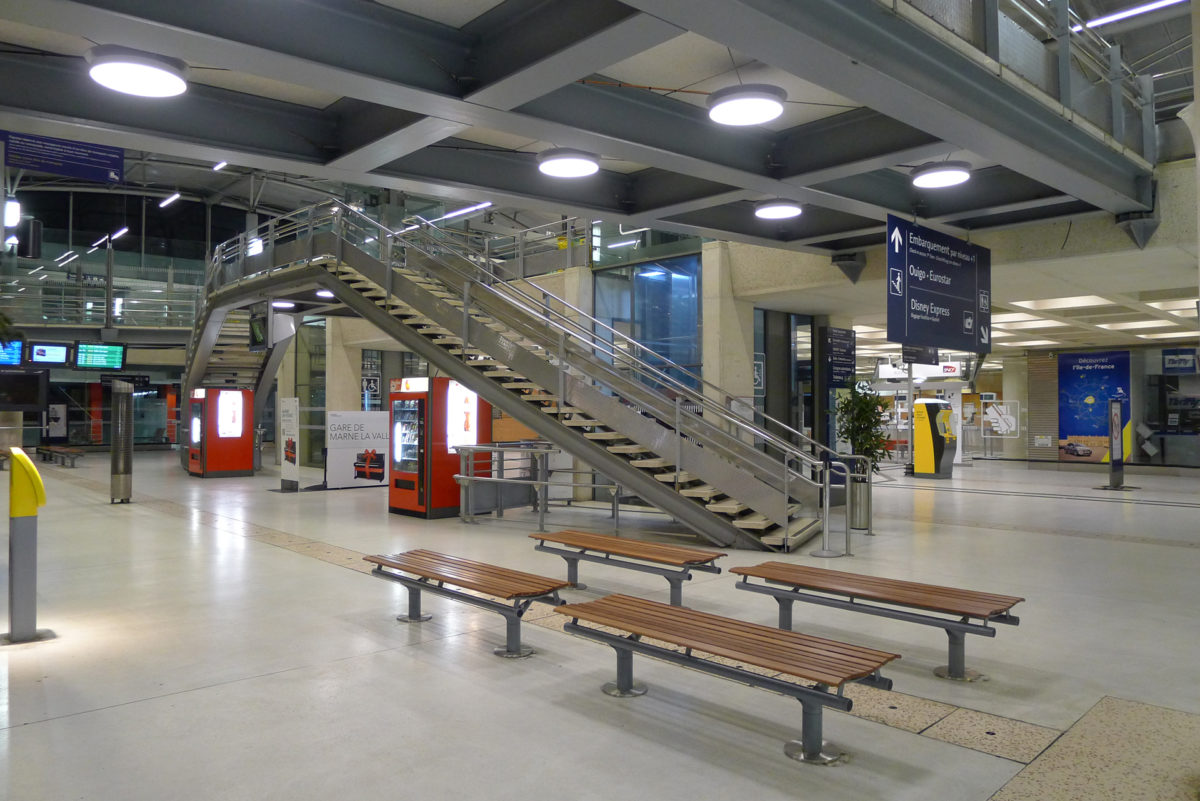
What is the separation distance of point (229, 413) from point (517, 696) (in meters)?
16.9

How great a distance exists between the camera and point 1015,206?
8.87 metres

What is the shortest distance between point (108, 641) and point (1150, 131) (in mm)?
10551

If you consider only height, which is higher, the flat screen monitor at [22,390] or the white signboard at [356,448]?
the flat screen monitor at [22,390]

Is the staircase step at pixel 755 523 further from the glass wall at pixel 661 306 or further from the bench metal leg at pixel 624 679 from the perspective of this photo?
the bench metal leg at pixel 624 679

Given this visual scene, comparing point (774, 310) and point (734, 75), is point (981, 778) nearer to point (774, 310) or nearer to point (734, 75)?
point (734, 75)

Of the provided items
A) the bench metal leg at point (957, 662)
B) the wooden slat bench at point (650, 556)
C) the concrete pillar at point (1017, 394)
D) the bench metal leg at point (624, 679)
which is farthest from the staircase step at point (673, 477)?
the concrete pillar at point (1017, 394)

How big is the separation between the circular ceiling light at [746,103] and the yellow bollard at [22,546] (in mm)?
5237

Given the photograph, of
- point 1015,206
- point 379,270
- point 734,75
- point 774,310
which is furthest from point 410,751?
point 774,310

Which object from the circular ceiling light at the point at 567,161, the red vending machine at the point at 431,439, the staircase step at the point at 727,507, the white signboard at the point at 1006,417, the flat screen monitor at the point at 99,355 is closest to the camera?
the circular ceiling light at the point at 567,161

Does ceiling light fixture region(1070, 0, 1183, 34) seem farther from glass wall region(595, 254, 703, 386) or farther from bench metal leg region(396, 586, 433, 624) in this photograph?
bench metal leg region(396, 586, 433, 624)

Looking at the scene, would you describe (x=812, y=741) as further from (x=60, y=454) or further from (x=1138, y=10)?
(x=60, y=454)

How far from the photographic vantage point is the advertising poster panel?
22719mm

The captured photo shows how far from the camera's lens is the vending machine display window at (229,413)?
18797 millimetres

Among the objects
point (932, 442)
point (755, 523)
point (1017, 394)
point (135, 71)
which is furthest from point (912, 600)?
point (1017, 394)
